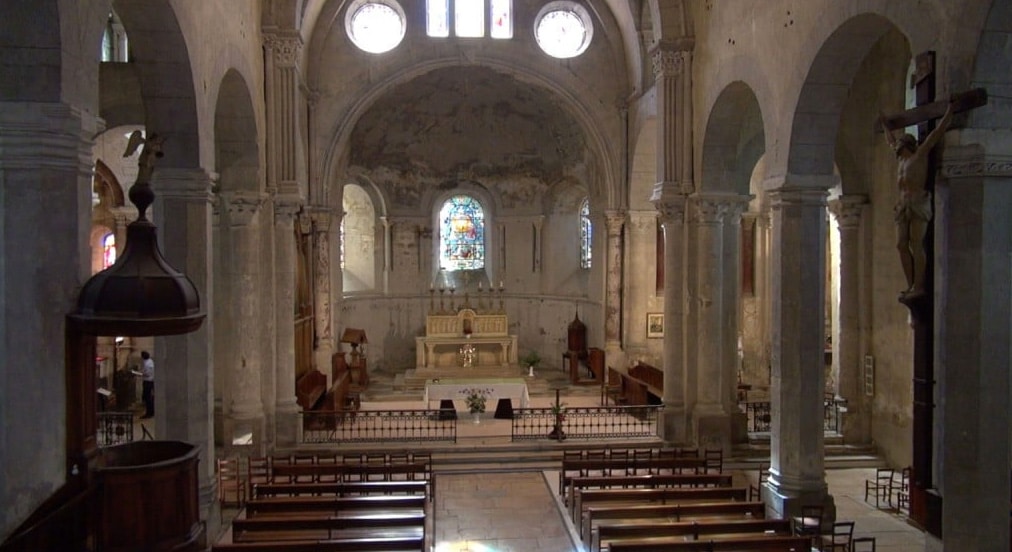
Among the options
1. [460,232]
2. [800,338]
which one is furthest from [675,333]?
[460,232]

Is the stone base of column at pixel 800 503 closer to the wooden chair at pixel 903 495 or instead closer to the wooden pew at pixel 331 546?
the wooden chair at pixel 903 495

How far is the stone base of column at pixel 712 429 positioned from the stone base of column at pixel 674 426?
51 centimetres

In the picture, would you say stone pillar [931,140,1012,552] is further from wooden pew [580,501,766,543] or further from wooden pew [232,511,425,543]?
wooden pew [232,511,425,543]

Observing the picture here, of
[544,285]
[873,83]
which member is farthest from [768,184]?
[544,285]

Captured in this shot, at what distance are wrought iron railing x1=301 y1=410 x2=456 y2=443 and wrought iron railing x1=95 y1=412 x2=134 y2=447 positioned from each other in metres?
3.71

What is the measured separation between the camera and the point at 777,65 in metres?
13.6

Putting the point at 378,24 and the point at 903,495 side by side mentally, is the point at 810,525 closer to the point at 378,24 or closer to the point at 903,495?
the point at 903,495

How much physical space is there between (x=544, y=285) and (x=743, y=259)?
8295 millimetres

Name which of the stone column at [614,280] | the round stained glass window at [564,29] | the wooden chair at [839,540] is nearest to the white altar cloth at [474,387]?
the stone column at [614,280]

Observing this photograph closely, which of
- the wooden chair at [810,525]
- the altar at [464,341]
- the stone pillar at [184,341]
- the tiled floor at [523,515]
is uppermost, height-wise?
the stone pillar at [184,341]

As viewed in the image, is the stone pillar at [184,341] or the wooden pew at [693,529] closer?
the wooden pew at [693,529]

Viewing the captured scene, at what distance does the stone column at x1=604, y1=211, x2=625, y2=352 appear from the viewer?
25859 mm

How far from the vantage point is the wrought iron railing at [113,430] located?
56.8ft

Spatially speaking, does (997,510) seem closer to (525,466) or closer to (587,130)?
(525,466)
